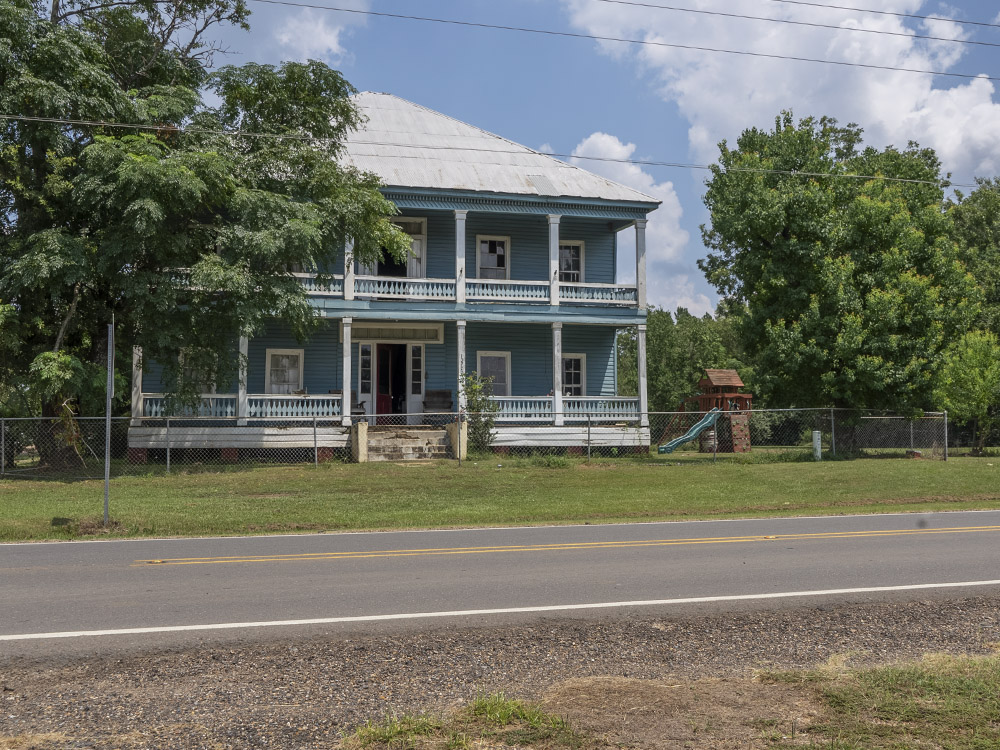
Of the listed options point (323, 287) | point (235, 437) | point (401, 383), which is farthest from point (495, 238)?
point (235, 437)

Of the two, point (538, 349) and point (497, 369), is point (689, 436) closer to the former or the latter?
point (538, 349)

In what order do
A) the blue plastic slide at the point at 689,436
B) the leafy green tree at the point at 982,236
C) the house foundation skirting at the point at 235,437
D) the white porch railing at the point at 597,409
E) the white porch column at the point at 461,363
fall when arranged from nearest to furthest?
the house foundation skirting at the point at 235,437
the white porch column at the point at 461,363
the white porch railing at the point at 597,409
the blue plastic slide at the point at 689,436
the leafy green tree at the point at 982,236

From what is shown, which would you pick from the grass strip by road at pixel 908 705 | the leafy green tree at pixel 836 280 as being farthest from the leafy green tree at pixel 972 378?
the grass strip by road at pixel 908 705

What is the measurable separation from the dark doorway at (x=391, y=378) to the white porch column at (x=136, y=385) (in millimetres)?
6885

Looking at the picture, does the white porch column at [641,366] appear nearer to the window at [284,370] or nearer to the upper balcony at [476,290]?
the upper balcony at [476,290]

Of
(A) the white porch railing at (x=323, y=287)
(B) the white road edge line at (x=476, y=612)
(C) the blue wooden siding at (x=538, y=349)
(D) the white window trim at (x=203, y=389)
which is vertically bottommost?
(B) the white road edge line at (x=476, y=612)

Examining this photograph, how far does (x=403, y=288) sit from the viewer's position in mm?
25125

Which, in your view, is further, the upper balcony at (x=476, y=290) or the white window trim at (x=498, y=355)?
the white window trim at (x=498, y=355)

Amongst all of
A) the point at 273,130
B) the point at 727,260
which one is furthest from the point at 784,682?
the point at 727,260

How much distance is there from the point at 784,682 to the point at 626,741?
A: 1.41m

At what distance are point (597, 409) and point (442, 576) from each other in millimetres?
17334

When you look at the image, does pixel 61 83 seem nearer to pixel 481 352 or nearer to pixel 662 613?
pixel 481 352

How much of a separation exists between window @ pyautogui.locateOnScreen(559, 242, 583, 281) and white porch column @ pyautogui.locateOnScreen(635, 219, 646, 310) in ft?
8.38

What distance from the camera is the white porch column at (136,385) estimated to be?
22.3m
